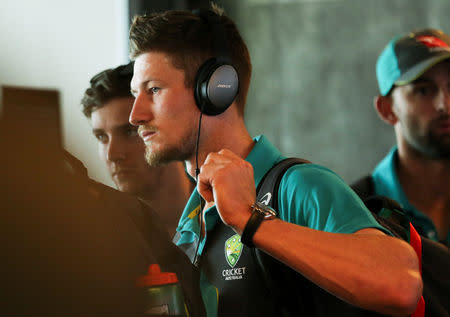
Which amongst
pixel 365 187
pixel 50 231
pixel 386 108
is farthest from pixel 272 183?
pixel 386 108

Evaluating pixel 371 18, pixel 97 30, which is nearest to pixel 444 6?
pixel 371 18

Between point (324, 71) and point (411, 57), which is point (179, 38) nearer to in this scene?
point (411, 57)

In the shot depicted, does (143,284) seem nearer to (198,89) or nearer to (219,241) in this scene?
(219,241)

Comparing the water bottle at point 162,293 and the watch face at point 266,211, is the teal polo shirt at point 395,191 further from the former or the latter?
the water bottle at point 162,293

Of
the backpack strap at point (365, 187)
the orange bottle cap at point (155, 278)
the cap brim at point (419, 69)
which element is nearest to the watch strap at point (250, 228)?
the orange bottle cap at point (155, 278)

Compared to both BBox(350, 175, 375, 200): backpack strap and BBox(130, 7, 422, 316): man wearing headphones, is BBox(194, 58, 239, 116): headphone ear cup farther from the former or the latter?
BBox(350, 175, 375, 200): backpack strap

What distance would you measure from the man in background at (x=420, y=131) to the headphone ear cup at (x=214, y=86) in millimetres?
864

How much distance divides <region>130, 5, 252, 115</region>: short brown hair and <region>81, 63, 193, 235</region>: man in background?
0.18ft

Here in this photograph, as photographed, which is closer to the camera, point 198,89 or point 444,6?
point 198,89

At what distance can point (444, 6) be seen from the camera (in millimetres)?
3381

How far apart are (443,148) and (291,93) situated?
166 centimetres

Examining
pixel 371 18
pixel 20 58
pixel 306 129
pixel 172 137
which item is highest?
pixel 371 18

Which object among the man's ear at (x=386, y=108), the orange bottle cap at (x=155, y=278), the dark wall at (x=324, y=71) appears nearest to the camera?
the orange bottle cap at (x=155, y=278)

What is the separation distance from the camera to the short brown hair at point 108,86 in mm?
896
